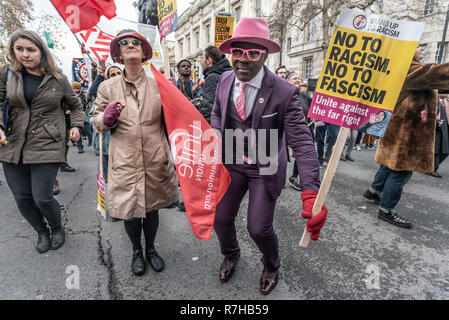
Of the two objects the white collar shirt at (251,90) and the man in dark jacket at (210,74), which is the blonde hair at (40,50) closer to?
the man in dark jacket at (210,74)

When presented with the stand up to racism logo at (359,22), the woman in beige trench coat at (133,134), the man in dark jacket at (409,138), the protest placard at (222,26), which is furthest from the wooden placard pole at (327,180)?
the protest placard at (222,26)

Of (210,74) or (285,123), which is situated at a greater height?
(210,74)

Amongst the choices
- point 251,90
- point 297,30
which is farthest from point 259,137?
point 297,30

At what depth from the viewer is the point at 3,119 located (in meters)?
2.39

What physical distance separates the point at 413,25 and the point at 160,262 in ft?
9.42

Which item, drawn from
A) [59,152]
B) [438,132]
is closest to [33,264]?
[59,152]

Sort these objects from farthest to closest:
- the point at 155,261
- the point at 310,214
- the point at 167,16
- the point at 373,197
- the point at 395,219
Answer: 1. the point at 167,16
2. the point at 373,197
3. the point at 395,219
4. the point at 155,261
5. the point at 310,214

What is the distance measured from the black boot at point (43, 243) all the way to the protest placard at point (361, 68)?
8.76 ft

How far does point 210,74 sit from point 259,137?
1731 millimetres

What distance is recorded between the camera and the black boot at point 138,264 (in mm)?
2309

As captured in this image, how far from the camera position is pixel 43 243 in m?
2.73

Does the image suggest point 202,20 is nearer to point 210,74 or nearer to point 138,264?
point 210,74

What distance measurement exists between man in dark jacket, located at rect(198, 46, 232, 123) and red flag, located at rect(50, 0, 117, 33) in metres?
1.65
